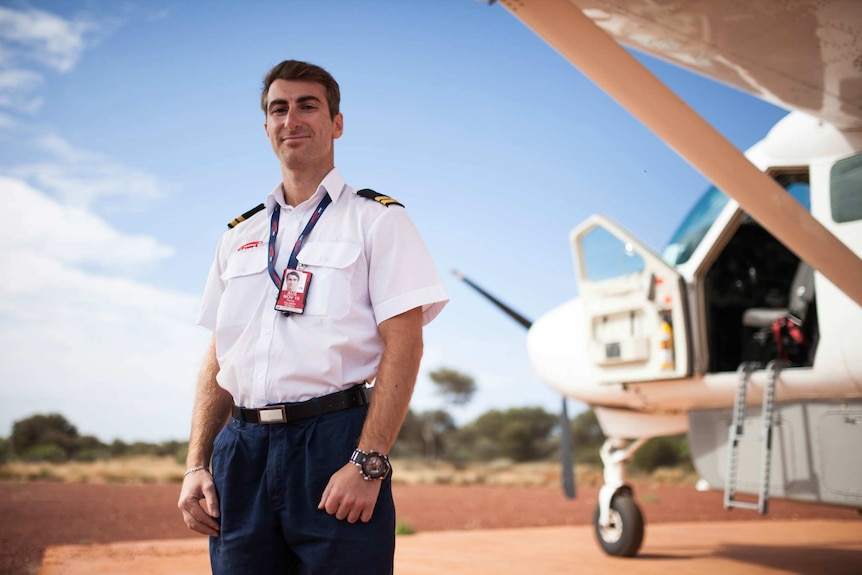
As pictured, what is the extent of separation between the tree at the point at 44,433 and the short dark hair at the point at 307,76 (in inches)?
1025

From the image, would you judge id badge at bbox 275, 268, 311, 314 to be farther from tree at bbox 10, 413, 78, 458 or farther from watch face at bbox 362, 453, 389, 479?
tree at bbox 10, 413, 78, 458

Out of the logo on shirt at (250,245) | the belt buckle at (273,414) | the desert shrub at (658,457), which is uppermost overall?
the logo on shirt at (250,245)

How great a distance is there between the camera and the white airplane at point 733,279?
374cm

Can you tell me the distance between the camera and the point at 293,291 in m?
2.09

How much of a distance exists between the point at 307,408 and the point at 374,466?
0.25 meters

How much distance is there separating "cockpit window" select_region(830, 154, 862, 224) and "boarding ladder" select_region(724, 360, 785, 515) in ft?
3.67

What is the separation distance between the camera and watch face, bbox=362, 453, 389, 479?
1866 millimetres

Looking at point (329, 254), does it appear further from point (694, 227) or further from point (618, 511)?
point (618, 511)

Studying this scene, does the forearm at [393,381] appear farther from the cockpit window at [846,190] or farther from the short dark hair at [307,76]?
the cockpit window at [846,190]

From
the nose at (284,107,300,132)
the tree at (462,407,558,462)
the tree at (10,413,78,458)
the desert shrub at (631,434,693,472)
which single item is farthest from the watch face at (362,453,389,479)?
the tree at (462,407,558,462)

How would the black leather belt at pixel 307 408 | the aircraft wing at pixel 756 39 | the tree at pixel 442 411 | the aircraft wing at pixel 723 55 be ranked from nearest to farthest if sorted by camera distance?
the black leather belt at pixel 307 408, the aircraft wing at pixel 723 55, the aircraft wing at pixel 756 39, the tree at pixel 442 411

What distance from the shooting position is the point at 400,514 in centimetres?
1301

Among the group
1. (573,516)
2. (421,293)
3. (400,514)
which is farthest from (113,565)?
(573,516)

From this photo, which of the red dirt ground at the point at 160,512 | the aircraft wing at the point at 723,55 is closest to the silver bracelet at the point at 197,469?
the aircraft wing at the point at 723,55
